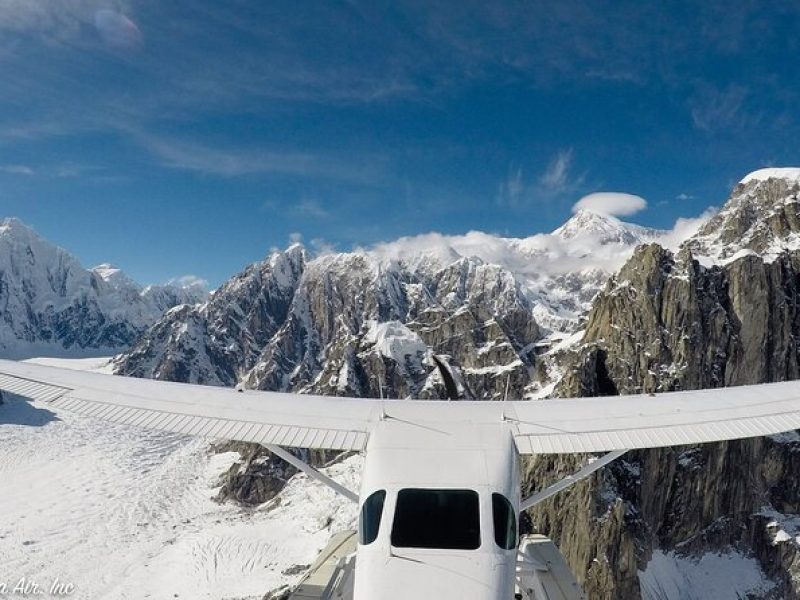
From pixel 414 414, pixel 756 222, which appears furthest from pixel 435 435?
pixel 756 222

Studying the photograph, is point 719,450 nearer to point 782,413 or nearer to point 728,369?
point 728,369

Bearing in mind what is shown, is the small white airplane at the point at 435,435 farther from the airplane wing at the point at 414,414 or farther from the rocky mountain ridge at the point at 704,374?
the rocky mountain ridge at the point at 704,374

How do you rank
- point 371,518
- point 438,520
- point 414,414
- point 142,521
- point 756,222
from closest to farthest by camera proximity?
point 438,520
point 371,518
point 414,414
point 142,521
point 756,222

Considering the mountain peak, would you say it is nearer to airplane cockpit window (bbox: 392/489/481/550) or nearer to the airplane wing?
the airplane wing

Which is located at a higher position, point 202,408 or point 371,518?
point 202,408

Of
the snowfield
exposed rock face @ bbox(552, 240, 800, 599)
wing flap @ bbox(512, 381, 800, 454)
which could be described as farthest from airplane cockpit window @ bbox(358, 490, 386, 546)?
exposed rock face @ bbox(552, 240, 800, 599)

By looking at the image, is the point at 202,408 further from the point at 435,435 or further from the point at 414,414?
the point at 435,435
